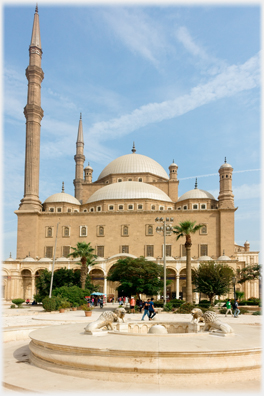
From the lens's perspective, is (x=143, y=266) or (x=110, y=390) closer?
(x=110, y=390)

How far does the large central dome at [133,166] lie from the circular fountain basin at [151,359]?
47750 millimetres

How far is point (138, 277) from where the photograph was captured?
2869 cm

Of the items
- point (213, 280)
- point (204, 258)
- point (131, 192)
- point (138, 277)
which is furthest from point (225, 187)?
point (138, 277)

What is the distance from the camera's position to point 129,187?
49.1m

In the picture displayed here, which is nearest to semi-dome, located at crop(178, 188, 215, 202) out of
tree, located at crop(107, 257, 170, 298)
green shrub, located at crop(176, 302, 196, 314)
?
tree, located at crop(107, 257, 170, 298)

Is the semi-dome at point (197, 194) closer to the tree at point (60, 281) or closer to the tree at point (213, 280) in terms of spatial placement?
the tree at point (213, 280)

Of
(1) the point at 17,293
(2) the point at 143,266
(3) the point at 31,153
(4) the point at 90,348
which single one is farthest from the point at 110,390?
(3) the point at 31,153

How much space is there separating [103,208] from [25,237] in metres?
10.3

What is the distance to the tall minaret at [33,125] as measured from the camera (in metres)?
45.5

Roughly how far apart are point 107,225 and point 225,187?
50.0 feet

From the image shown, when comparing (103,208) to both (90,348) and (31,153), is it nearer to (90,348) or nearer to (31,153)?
(31,153)

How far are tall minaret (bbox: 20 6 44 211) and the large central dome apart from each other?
13.6 m

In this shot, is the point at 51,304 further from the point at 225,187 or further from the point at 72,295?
the point at 225,187

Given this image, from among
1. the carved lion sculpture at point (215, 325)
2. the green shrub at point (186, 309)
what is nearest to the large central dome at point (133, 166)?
the green shrub at point (186, 309)
